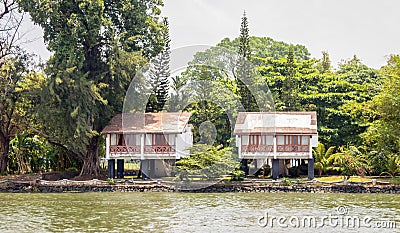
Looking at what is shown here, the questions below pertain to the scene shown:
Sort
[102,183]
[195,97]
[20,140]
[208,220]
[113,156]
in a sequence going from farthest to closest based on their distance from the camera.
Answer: [195,97]
[20,140]
[113,156]
[102,183]
[208,220]

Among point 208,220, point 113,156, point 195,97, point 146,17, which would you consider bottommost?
point 208,220

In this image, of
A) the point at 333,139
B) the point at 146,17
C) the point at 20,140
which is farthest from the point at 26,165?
the point at 333,139

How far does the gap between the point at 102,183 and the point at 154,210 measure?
9090 millimetres

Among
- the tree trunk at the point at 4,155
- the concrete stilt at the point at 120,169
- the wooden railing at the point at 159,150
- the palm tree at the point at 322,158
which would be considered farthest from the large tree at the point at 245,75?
the tree trunk at the point at 4,155

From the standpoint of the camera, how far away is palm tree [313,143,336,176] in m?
34.8

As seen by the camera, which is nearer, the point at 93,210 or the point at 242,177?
the point at 93,210

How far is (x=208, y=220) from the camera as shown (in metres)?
20.8

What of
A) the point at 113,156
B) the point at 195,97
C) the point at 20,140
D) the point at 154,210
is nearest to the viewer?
the point at 154,210

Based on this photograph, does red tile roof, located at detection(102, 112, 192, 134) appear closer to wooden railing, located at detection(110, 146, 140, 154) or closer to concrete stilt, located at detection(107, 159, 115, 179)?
wooden railing, located at detection(110, 146, 140, 154)

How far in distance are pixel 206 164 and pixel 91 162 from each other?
770 cm

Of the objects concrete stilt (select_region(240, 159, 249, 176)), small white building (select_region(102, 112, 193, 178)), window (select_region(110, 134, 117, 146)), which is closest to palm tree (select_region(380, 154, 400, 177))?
concrete stilt (select_region(240, 159, 249, 176))

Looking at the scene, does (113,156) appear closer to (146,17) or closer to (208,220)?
(146,17)

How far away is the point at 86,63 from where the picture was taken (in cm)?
3497

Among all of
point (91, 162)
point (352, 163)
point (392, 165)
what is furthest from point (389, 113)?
point (91, 162)
